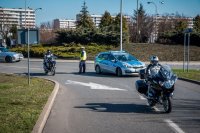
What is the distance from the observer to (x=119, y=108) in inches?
447

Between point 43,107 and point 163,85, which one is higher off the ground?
point 163,85

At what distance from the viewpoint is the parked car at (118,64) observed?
21.6 meters

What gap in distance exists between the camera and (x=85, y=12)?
66.5 metres

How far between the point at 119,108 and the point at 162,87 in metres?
1.66

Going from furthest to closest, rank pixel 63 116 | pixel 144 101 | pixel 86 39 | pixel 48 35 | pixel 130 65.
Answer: pixel 48 35 → pixel 86 39 → pixel 130 65 → pixel 144 101 → pixel 63 116

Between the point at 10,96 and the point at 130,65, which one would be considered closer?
the point at 10,96

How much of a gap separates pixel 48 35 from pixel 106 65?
73.2 m

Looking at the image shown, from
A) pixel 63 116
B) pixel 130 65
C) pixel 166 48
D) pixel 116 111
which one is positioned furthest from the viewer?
pixel 166 48

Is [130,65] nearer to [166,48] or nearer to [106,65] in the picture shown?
[106,65]

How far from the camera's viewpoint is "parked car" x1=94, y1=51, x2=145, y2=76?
21641 millimetres

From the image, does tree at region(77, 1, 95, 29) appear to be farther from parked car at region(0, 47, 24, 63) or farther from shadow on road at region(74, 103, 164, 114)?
shadow on road at region(74, 103, 164, 114)

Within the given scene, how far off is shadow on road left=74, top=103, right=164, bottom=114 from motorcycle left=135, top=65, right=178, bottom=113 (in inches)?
13.5

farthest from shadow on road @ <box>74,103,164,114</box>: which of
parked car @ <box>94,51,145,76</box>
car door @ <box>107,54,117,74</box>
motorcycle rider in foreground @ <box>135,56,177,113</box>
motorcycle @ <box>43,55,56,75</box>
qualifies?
motorcycle @ <box>43,55,56,75</box>

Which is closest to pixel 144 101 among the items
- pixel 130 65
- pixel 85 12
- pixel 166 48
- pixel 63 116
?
pixel 63 116
